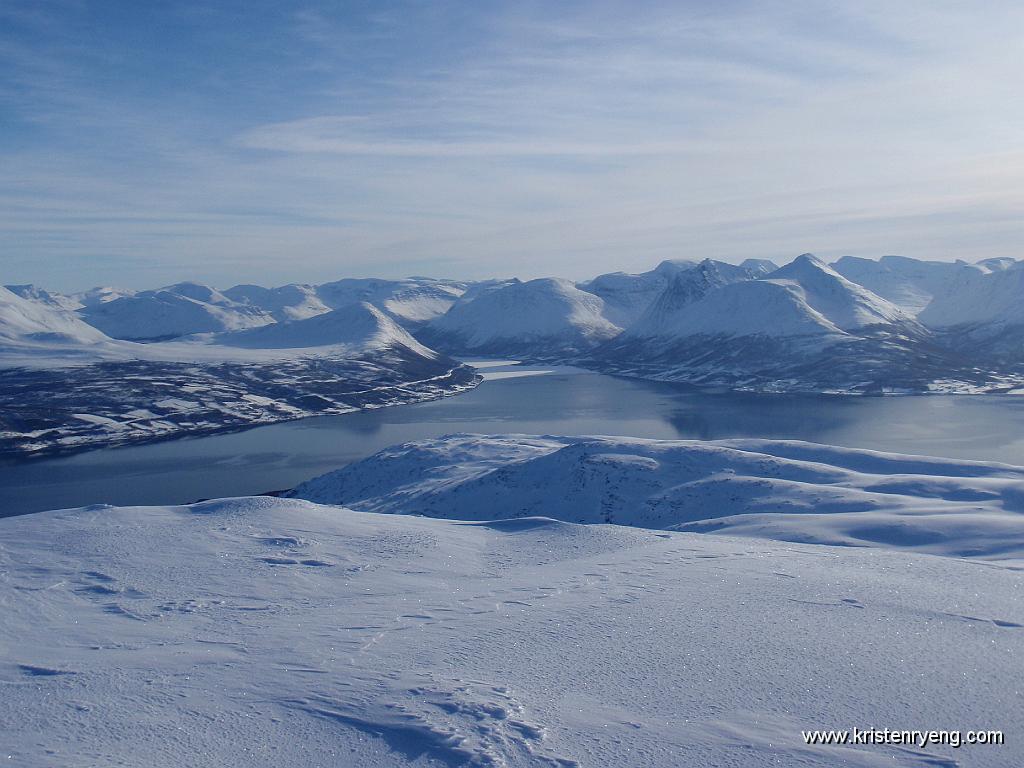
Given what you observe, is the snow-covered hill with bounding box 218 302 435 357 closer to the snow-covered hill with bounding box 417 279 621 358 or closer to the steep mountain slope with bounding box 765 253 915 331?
the snow-covered hill with bounding box 417 279 621 358

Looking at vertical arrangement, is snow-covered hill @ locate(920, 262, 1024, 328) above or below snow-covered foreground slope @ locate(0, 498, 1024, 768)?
above

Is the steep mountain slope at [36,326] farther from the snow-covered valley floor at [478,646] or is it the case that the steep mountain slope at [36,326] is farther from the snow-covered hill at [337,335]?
the snow-covered valley floor at [478,646]

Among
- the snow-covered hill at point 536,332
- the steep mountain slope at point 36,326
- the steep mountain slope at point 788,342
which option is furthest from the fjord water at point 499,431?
the snow-covered hill at point 536,332

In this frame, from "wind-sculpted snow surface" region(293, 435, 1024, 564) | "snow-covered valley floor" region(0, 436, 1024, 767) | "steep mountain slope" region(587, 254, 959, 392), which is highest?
"steep mountain slope" region(587, 254, 959, 392)

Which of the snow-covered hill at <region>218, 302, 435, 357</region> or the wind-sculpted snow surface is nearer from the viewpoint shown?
the wind-sculpted snow surface

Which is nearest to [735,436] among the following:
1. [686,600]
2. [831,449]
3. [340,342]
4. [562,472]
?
[831,449]

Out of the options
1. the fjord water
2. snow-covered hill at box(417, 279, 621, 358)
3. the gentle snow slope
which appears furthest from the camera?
snow-covered hill at box(417, 279, 621, 358)

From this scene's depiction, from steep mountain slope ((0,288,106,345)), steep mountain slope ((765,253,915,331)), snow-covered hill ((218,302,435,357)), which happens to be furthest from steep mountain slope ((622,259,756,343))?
steep mountain slope ((0,288,106,345))

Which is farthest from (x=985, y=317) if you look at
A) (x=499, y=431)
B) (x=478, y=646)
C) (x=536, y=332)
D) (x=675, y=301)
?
(x=478, y=646)
